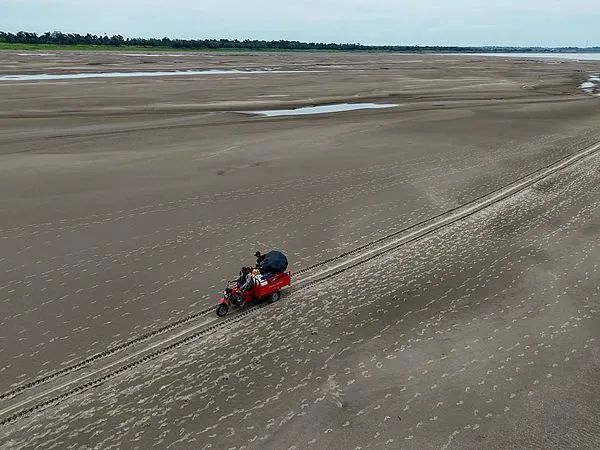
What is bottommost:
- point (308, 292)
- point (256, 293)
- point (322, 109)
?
point (308, 292)

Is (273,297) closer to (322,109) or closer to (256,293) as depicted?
(256,293)

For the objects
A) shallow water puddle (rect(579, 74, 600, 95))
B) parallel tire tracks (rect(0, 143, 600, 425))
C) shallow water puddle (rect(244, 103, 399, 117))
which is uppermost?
shallow water puddle (rect(579, 74, 600, 95))

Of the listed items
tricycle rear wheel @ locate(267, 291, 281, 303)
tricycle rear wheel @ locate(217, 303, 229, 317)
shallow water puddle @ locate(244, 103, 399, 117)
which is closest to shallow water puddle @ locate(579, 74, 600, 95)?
shallow water puddle @ locate(244, 103, 399, 117)

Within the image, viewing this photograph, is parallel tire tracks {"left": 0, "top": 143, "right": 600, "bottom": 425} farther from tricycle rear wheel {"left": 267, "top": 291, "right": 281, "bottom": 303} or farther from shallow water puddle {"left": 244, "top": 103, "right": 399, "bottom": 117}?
shallow water puddle {"left": 244, "top": 103, "right": 399, "bottom": 117}

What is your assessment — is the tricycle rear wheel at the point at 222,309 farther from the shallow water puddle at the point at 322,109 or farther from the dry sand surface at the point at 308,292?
the shallow water puddle at the point at 322,109

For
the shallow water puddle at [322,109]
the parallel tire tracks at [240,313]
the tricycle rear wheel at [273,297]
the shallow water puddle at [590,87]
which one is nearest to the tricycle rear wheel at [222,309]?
the parallel tire tracks at [240,313]

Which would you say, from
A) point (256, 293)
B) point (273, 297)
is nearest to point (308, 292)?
point (273, 297)

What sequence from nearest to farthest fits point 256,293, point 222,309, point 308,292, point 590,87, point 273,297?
point 222,309 → point 256,293 → point 273,297 → point 308,292 → point 590,87
